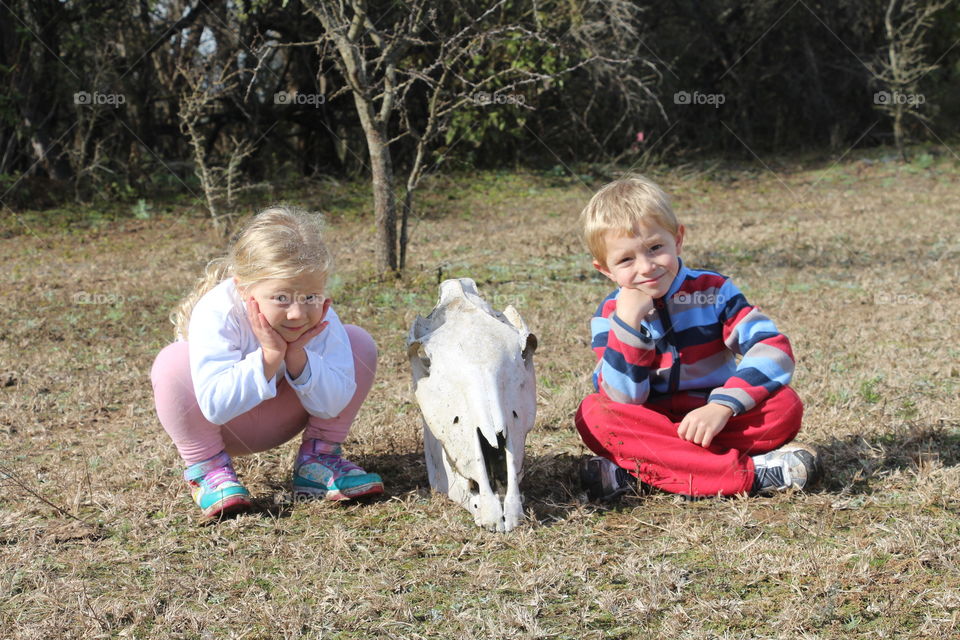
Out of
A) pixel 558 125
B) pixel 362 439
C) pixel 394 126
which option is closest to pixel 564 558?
pixel 362 439

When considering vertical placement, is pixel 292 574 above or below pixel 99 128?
below

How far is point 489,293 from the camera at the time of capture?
6855mm

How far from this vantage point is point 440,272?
6918mm

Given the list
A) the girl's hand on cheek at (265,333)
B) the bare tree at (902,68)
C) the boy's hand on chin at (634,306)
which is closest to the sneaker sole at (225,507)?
the girl's hand on cheek at (265,333)

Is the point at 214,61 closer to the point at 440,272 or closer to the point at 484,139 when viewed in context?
the point at 484,139

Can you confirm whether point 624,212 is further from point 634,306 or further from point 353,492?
point 353,492

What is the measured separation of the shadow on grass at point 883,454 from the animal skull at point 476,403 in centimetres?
107

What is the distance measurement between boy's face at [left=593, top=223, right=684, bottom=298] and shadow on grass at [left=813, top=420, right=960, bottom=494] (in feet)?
2.98

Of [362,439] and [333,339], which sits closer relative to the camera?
[333,339]

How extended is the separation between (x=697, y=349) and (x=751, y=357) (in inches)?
7.9

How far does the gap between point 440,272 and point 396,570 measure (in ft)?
14.2

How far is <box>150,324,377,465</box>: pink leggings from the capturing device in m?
3.07

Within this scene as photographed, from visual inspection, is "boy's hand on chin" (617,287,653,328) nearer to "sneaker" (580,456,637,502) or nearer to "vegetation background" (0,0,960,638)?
"sneaker" (580,456,637,502)

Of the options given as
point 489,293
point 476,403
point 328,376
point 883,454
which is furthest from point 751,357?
point 489,293
